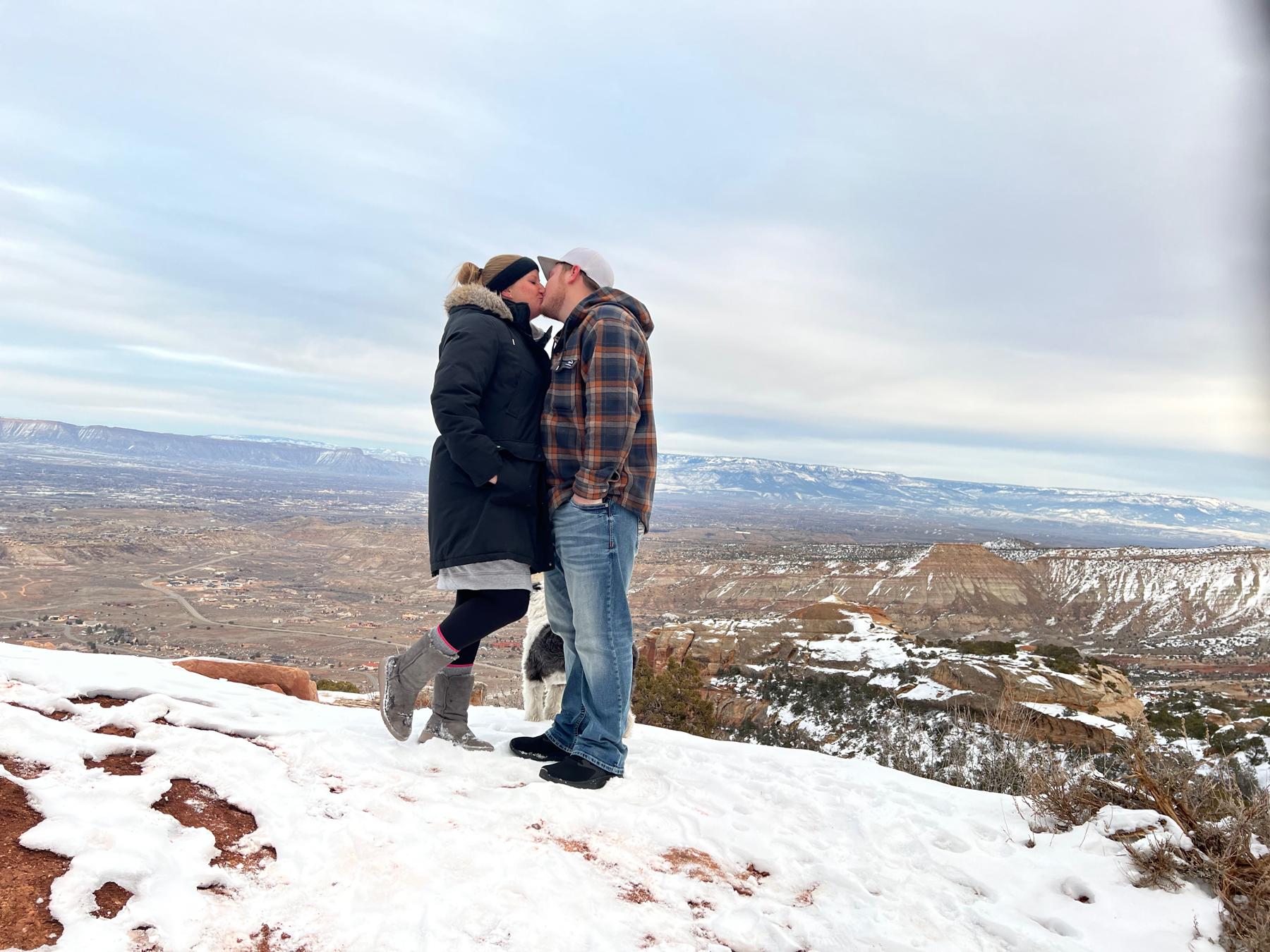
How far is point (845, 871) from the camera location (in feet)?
9.39

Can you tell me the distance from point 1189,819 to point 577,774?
2551 millimetres

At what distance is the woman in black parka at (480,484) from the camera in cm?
328

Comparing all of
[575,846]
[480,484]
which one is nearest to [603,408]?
[480,484]

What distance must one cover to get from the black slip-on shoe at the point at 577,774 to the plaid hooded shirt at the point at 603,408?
4.02 ft

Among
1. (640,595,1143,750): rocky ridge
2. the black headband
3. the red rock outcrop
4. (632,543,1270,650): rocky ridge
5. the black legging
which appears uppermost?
the black headband

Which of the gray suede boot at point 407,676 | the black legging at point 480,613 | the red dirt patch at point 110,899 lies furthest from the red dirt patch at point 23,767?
the black legging at point 480,613

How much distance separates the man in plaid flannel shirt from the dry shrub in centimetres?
216

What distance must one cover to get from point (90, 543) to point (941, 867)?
108 metres

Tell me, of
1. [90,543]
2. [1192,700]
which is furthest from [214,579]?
[1192,700]

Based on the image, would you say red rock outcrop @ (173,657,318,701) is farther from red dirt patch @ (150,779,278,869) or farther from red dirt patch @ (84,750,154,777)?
red dirt patch @ (150,779,278,869)

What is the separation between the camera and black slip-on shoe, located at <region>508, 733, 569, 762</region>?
376cm

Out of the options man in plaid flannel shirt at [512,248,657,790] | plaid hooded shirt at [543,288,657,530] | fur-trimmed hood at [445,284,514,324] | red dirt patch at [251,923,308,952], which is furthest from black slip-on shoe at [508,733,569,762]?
fur-trimmed hood at [445,284,514,324]

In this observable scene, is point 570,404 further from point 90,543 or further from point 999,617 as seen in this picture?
point 90,543

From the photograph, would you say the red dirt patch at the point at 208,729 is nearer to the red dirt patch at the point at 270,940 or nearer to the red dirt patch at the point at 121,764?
the red dirt patch at the point at 121,764
